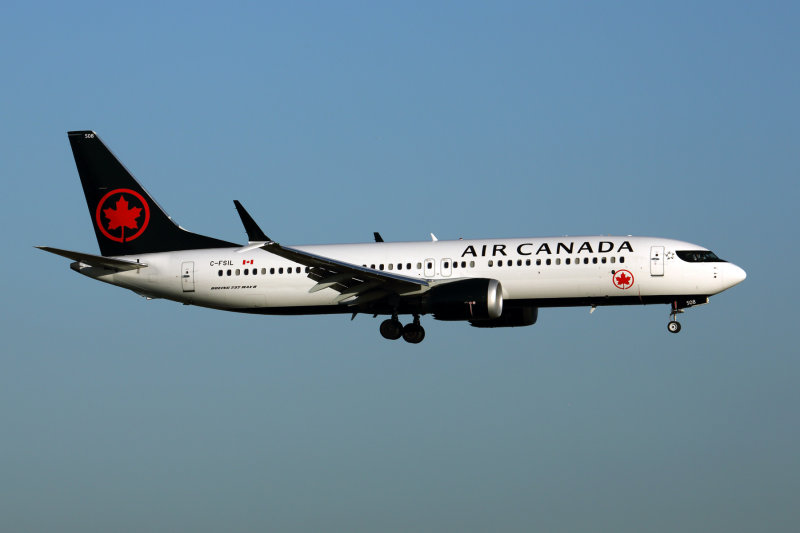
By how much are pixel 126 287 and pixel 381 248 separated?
12497 millimetres

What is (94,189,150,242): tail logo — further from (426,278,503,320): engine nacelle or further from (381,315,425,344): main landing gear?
(426,278,503,320): engine nacelle

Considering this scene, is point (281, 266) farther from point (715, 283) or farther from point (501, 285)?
point (715, 283)

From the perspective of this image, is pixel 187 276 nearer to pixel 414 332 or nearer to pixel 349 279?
pixel 349 279

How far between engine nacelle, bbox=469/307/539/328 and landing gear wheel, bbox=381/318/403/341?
3.27m

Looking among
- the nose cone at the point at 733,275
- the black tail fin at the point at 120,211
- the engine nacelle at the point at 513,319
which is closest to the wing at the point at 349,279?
the engine nacelle at the point at 513,319

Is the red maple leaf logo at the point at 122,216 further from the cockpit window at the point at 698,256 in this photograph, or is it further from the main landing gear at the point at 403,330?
the cockpit window at the point at 698,256

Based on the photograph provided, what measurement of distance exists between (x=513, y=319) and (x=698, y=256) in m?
8.76

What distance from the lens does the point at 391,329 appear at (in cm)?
5819

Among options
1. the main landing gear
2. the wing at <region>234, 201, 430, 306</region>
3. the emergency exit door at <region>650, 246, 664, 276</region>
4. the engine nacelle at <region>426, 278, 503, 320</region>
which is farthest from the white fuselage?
the main landing gear

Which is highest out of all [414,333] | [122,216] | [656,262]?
[122,216]

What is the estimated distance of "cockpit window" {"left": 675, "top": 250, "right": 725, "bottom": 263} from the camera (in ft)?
180

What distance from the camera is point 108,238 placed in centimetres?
6300

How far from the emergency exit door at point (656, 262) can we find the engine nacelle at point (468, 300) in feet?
20.6

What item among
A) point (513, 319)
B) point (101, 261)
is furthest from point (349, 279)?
point (101, 261)
